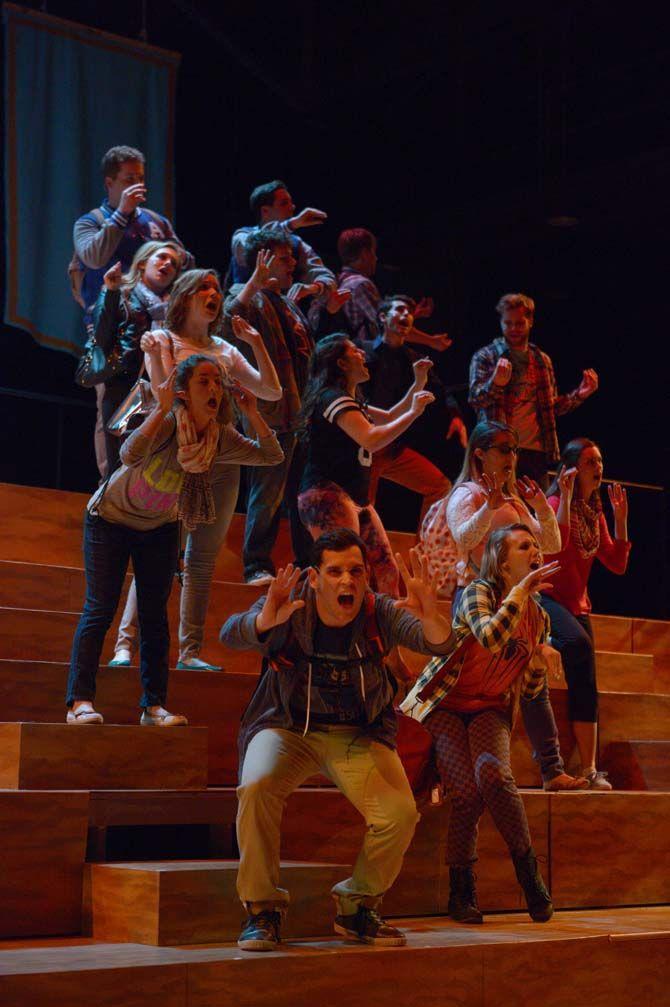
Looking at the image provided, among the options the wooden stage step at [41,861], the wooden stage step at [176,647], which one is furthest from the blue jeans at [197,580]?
the wooden stage step at [41,861]

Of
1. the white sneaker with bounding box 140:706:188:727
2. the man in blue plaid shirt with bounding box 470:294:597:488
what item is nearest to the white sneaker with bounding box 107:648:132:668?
the white sneaker with bounding box 140:706:188:727

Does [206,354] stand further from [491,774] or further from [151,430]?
[491,774]

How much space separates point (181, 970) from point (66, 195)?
553 centimetres

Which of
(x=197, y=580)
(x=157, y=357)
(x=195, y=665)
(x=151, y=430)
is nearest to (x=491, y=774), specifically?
(x=195, y=665)

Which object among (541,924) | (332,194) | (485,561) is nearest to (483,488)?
(485,561)

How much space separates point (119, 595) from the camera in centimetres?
521

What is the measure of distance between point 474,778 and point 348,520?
45.1 inches

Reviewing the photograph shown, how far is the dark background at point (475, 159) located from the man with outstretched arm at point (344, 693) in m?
4.74

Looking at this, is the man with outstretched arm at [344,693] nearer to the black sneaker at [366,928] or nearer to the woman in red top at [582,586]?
the black sneaker at [366,928]

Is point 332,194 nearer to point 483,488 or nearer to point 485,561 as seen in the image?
point 483,488

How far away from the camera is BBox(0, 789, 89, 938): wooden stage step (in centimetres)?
444

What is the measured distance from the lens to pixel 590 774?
248 inches

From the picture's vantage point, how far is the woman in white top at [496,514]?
5.92 meters

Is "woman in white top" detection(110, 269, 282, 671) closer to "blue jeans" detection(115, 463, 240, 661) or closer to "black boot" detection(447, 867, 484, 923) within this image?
"blue jeans" detection(115, 463, 240, 661)
